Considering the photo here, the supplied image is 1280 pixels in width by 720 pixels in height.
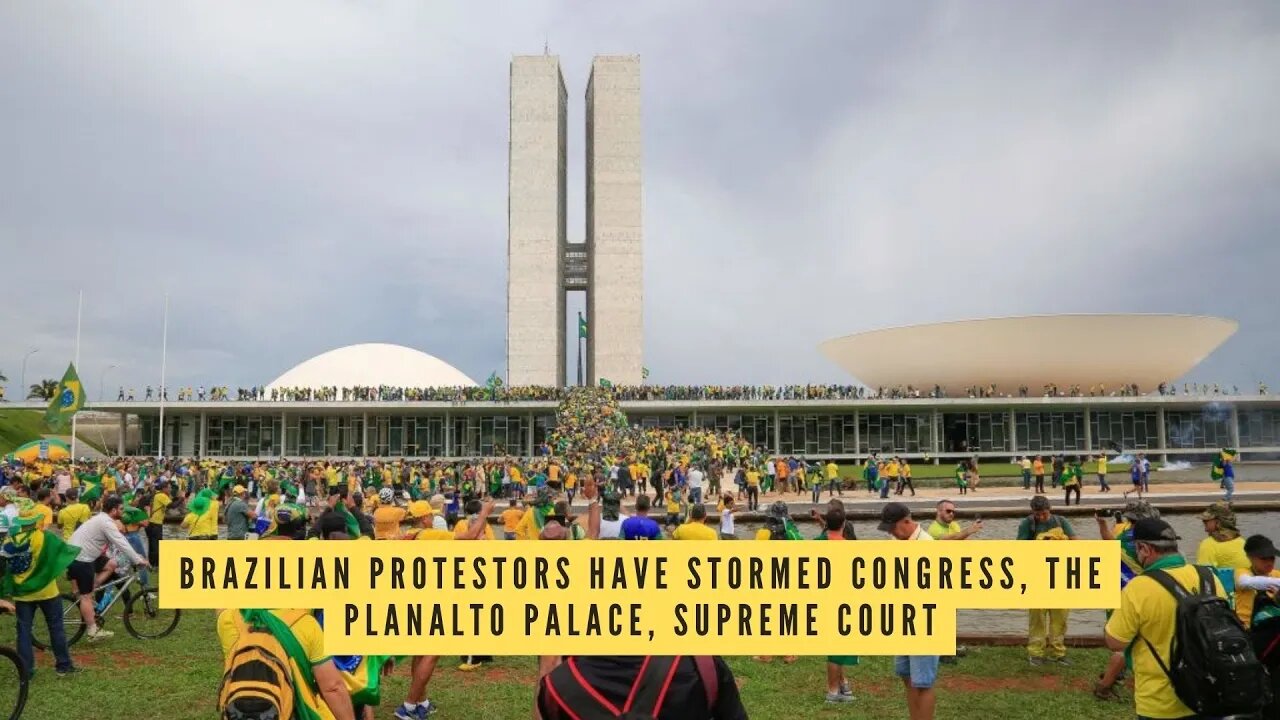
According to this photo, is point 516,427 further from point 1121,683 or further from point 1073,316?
point 1121,683

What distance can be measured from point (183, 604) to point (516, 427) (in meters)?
53.8

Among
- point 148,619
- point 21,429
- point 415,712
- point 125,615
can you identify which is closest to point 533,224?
point 21,429

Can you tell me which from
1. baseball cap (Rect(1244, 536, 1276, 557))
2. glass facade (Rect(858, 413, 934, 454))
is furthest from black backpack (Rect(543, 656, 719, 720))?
glass facade (Rect(858, 413, 934, 454))

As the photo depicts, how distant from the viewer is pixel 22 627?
703cm

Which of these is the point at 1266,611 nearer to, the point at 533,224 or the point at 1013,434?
the point at 1013,434

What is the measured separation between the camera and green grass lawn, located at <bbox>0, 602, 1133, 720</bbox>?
6.60 metres

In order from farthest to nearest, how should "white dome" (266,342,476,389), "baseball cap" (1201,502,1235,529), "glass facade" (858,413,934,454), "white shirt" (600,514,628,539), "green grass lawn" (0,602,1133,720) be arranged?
"white dome" (266,342,476,389) → "glass facade" (858,413,934,454) → "white shirt" (600,514,628,539) → "green grass lawn" (0,602,1133,720) → "baseball cap" (1201,502,1235,529)

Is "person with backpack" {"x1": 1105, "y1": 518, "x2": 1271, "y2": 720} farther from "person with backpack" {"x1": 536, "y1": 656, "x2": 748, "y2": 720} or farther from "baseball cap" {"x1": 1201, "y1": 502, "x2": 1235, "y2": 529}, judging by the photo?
"person with backpack" {"x1": 536, "y1": 656, "x2": 748, "y2": 720}

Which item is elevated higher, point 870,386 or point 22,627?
point 870,386

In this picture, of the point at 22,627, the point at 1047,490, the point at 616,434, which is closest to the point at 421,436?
the point at 616,434

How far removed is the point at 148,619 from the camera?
9789 mm

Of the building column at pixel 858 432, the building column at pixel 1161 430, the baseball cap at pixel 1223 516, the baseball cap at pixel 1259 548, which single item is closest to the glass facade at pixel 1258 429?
the building column at pixel 1161 430

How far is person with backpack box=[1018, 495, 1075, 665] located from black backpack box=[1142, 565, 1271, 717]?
3913 mm

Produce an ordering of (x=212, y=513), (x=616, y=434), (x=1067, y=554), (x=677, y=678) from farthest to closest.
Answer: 1. (x=616, y=434)
2. (x=212, y=513)
3. (x=1067, y=554)
4. (x=677, y=678)
